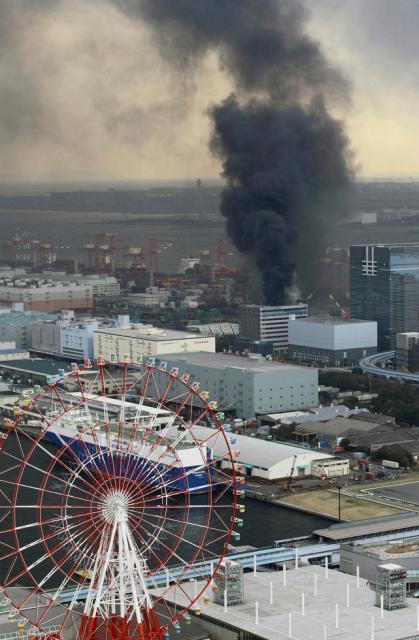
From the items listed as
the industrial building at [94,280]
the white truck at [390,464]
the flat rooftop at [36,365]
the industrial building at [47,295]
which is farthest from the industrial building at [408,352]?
the industrial building at [94,280]

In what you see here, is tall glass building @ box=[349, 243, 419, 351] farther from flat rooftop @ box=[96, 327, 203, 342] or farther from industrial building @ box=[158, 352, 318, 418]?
industrial building @ box=[158, 352, 318, 418]

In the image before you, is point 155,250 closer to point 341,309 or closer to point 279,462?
point 341,309

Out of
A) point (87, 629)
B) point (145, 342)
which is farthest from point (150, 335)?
point (87, 629)

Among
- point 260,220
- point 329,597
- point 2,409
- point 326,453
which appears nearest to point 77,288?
point 260,220

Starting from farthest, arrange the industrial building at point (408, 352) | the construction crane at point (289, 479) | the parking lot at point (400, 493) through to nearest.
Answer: the industrial building at point (408, 352) → the construction crane at point (289, 479) → the parking lot at point (400, 493)

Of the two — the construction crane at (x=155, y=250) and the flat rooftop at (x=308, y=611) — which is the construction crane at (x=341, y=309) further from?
the flat rooftop at (x=308, y=611)

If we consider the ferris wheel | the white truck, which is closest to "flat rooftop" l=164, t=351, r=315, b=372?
the white truck
